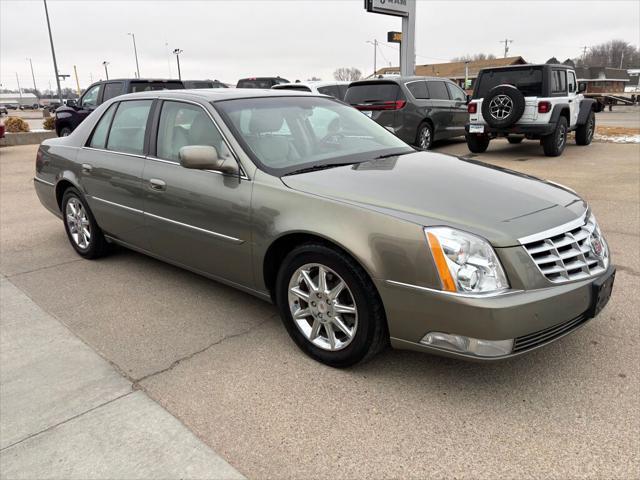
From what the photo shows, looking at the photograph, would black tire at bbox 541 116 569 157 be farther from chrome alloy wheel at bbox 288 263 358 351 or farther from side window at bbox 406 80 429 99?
chrome alloy wheel at bbox 288 263 358 351

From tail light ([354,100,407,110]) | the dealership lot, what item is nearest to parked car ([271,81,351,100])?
tail light ([354,100,407,110])

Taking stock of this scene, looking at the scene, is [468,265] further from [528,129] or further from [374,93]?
[374,93]

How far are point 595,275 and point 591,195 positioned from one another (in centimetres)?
507

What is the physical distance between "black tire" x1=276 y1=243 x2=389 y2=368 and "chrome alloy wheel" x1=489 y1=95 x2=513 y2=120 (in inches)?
325

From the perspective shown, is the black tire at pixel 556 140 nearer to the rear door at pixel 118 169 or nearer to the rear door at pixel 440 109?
the rear door at pixel 440 109

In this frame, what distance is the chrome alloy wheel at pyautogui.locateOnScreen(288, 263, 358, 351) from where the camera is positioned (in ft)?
9.23

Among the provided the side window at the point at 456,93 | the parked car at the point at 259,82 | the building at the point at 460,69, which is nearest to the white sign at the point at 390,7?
the parked car at the point at 259,82

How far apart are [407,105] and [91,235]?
294 inches

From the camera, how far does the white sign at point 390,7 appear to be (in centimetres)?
1553

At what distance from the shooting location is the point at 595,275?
8.68 feet

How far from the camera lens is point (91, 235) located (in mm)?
4809

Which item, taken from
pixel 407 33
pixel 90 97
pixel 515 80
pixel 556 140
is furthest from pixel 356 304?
pixel 407 33

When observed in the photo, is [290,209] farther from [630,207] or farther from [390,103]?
[390,103]

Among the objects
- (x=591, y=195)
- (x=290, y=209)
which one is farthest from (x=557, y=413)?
(x=591, y=195)
